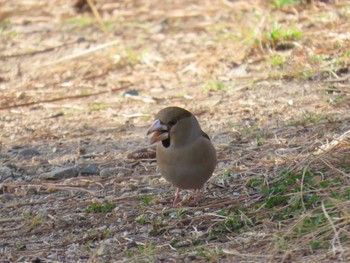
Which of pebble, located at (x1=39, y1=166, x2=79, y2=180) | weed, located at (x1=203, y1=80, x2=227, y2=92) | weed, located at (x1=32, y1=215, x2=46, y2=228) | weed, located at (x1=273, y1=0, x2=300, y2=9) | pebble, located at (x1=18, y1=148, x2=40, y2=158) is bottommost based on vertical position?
weed, located at (x1=273, y1=0, x2=300, y2=9)

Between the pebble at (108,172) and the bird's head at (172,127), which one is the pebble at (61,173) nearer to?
the pebble at (108,172)

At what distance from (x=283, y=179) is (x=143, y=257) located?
106cm

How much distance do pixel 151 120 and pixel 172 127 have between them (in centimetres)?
201

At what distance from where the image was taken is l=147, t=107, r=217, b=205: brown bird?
477cm

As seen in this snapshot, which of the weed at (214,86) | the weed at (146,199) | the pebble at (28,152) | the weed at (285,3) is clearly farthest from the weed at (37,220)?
the weed at (285,3)

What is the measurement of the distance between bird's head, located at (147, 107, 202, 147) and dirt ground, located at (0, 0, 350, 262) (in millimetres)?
401

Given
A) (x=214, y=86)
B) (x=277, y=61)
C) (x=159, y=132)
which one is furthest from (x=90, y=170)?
(x=277, y=61)

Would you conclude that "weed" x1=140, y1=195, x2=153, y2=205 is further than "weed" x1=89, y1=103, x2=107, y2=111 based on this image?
No

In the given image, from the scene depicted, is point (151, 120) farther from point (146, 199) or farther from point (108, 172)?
point (146, 199)

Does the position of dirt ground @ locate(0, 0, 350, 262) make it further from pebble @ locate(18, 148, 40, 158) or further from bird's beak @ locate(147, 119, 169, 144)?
bird's beak @ locate(147, 119, 169, 144)

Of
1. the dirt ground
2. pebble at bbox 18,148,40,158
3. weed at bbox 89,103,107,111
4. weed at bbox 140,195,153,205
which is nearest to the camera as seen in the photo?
the dirt ground

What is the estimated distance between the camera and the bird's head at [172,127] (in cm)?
478

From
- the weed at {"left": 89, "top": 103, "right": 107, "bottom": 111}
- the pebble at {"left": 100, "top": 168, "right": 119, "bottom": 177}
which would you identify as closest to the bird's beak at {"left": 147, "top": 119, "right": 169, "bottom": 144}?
the pebble at {"left": 100, "top": 168, "right": 119, "bottom": 177}

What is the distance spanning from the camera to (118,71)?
8281 millimetres
